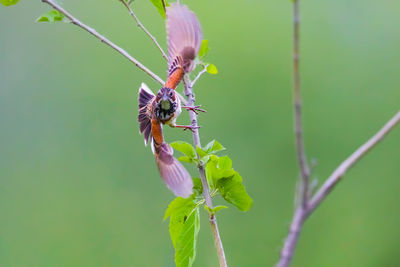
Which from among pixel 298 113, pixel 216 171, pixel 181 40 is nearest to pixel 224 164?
pixel 216 171

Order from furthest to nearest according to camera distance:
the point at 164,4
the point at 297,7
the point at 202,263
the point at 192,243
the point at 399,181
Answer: the point at 399,181 → the point at 202,263 → the point at 164,4 → the point at 192,243 → the point at 297,7

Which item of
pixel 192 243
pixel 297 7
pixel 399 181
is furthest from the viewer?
pixel 399 181

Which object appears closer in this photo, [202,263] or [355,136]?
[202,263]

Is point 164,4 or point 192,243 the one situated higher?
point 164,4

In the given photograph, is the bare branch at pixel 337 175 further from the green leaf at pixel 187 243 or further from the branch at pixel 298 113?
the green leaf at pixel 187 243

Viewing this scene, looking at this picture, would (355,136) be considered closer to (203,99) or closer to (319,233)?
(319,233)

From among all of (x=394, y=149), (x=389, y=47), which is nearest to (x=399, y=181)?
(x=394, y=149)

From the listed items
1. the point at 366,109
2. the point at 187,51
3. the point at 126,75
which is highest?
the point at 187,51
